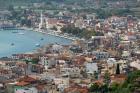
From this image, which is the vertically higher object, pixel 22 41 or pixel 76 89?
pixel 76 89

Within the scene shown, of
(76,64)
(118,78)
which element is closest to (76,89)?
(118,78)

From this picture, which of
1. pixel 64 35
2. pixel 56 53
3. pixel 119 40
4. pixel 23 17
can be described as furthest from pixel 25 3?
pixel 56 53

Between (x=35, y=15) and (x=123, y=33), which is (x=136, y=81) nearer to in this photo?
(x=123, y=33)

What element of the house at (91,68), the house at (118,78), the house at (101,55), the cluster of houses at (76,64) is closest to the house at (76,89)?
the cluster of houses at (76,64)

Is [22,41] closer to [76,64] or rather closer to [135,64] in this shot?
[76,64]

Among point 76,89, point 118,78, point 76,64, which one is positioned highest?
point 118,78

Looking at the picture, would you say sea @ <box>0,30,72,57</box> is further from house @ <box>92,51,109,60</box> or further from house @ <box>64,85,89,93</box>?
house @ <box>64,85,89,93</box>

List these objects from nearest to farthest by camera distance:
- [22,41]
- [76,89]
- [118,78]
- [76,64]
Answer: [76,89]
[118,78]
[76,64]
[22,41]

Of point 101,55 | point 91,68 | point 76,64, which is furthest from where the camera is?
point 101,55

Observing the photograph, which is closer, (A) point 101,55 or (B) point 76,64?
(B) point 76,64
